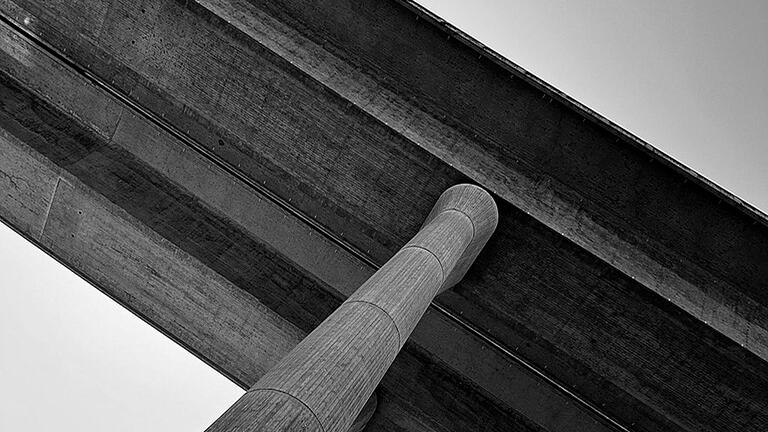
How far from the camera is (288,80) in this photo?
44.4ft

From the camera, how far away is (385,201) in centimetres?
1403

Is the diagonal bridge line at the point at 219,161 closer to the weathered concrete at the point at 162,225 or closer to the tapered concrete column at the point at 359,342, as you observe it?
the weathered concrete at the point at 162,225

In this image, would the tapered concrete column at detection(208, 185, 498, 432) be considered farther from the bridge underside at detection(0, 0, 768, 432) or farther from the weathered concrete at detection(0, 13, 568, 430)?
the weathered concrete at detection(0, 13, 568, 430)

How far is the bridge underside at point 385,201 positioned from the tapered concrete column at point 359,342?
71.9 inches

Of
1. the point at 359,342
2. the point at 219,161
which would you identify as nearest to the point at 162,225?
the point at 219,161

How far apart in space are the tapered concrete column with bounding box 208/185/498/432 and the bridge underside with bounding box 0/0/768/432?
183 centimetres

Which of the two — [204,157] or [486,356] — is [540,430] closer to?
[486,356]

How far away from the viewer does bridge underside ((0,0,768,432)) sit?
1352 cm

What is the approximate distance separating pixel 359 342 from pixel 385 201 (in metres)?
6.33

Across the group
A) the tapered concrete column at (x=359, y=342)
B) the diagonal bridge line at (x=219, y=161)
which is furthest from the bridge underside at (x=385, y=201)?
the tapered concrete column at (x=359, y=342)

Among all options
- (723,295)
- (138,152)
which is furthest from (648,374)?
(138,152)

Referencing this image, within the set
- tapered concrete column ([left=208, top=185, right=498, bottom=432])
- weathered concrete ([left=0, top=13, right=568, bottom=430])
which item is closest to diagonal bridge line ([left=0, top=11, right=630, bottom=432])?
weathered concrete ([left=0, top=13, right=568, bottom=430])

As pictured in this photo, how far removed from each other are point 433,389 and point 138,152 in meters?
7.84

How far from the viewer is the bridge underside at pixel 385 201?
13523mm
